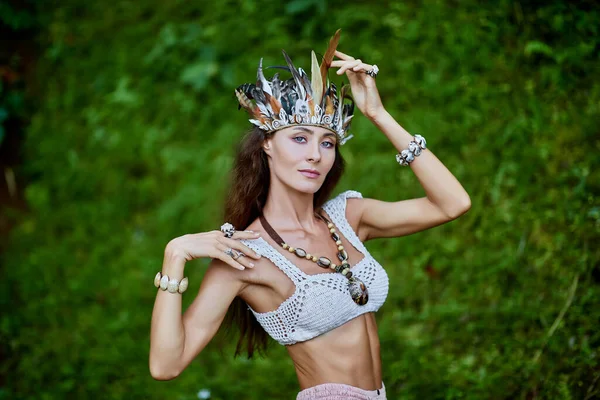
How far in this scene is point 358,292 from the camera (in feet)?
9.65

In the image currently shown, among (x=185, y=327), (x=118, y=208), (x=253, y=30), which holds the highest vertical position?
(x=253, y=30)

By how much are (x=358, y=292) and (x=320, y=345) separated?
257mm

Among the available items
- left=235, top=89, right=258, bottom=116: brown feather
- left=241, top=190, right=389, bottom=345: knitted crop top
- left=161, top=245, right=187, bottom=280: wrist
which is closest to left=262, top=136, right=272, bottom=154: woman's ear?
left=235, top=89, right=258, bottom=116: brown feather

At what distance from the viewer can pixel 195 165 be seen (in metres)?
6.34

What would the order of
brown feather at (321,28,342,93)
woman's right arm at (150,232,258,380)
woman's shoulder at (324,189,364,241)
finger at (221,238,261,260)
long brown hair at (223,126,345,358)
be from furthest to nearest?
woman's shoulder at (324,189,364,241) < long brown hair at (223,126,345,358) < brown feather at (321,28,342,93) < finger at (221,238,261,260) < woman's right arm at (150,232,258,380)

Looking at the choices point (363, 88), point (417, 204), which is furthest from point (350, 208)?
point (363, 88)

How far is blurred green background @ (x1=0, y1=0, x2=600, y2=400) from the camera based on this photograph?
15.5ft

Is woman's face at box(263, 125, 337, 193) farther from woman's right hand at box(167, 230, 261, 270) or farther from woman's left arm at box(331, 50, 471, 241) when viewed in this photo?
woman's right hand at box(167, 230, 261, 270)

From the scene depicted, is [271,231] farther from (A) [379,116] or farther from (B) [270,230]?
(A) [379,116]

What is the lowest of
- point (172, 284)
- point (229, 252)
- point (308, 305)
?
point (308, 305)

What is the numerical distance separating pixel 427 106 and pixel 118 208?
286cm

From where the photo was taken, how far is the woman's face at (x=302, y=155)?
2982mm

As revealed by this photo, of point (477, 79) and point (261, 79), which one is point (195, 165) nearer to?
point (477, 79)

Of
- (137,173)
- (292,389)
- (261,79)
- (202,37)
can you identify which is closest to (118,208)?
(137,173)
